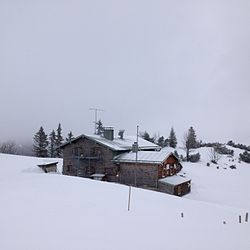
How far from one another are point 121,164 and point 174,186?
7751 mm

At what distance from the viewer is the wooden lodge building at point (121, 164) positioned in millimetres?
32094

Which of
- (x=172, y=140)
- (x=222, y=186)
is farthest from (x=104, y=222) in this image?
(x=172, y=140)

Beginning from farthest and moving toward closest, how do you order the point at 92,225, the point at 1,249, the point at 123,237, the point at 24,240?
the point at 92,225 → the point at 123,237 → the point at 24,240 → the point at 1,249

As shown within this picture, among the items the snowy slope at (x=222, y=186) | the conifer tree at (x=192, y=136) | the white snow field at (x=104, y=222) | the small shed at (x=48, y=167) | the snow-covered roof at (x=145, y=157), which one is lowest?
the snowy slope at (x=222, y=186)

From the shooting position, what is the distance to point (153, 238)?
10227 mm

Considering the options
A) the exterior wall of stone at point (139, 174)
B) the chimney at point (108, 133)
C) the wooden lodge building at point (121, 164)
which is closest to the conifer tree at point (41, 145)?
the wooden lodge building at point (121, 164)

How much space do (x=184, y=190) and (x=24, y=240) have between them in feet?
86.8

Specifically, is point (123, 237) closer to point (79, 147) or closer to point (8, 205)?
point (8, 205)

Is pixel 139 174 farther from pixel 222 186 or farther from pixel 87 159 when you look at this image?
pixel 222 186

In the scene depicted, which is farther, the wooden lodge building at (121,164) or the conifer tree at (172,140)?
the conifer tree at (172,140)

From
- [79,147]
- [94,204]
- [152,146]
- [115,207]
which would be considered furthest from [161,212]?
[152,146]

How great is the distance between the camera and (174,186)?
99.3 ft

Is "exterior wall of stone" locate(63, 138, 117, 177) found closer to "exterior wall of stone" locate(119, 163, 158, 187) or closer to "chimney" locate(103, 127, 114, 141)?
"exterior wall of stone" locate(119, 163, 158, 187)

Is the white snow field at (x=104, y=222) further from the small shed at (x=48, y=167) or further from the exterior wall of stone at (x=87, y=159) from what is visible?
the small shed at (x=48, y=167)
